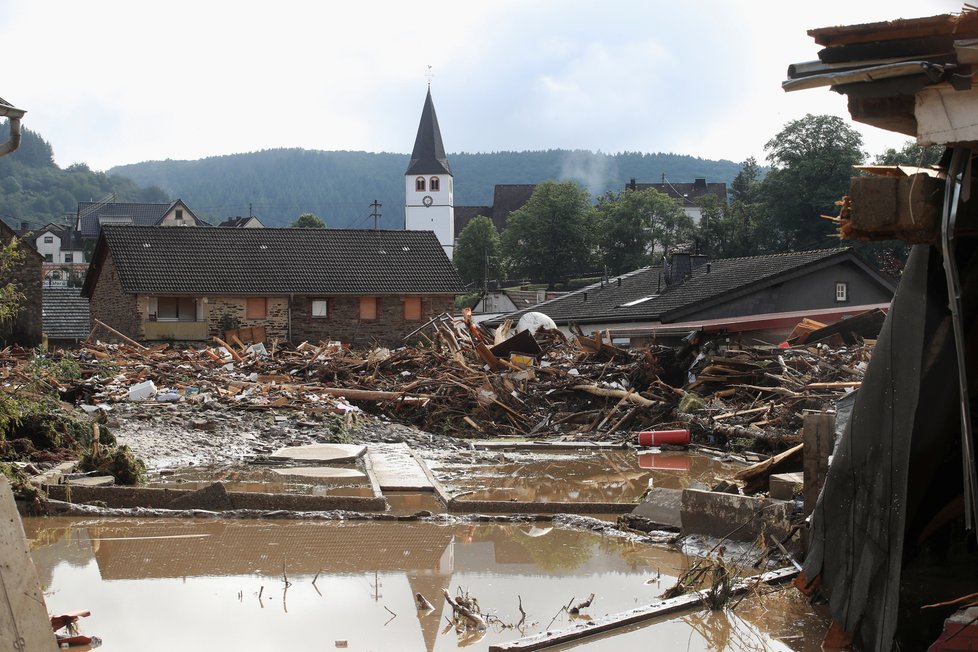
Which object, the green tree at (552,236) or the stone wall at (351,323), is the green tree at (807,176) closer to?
the green tree at (552,236)

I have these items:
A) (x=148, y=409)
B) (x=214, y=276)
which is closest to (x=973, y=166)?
(x=148, y=409)

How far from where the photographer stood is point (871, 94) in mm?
5035

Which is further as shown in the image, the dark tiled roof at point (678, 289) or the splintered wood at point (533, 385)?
the dark tiled roof at point (678, 289)

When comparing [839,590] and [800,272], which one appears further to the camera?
[800,272]

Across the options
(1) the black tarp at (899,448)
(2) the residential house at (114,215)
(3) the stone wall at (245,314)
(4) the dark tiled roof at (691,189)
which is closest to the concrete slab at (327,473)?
(1) the black tarp at (899,448)

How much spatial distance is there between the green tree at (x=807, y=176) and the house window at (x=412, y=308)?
93.5 ft

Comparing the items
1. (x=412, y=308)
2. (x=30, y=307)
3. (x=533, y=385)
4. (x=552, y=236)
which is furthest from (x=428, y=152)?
(x=533, y=385)

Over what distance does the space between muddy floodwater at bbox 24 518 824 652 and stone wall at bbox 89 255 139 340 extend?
36.0 metres

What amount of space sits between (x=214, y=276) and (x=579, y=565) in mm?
40136

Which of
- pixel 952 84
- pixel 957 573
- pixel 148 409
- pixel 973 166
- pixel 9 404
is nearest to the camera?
pixel 952 84

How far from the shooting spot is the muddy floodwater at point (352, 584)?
6895 millimetres

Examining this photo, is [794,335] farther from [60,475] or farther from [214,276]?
[214,276]

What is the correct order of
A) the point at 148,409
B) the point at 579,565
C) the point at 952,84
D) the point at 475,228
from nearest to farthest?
1. the point at 952,84
2. the point at 579,565
3. the point at 148,409
4. the point at 475,228

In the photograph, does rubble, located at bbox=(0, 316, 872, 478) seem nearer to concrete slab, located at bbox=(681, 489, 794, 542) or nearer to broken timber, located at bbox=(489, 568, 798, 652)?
concrete slab, located at bbox=(681, 489, 794, 542)
